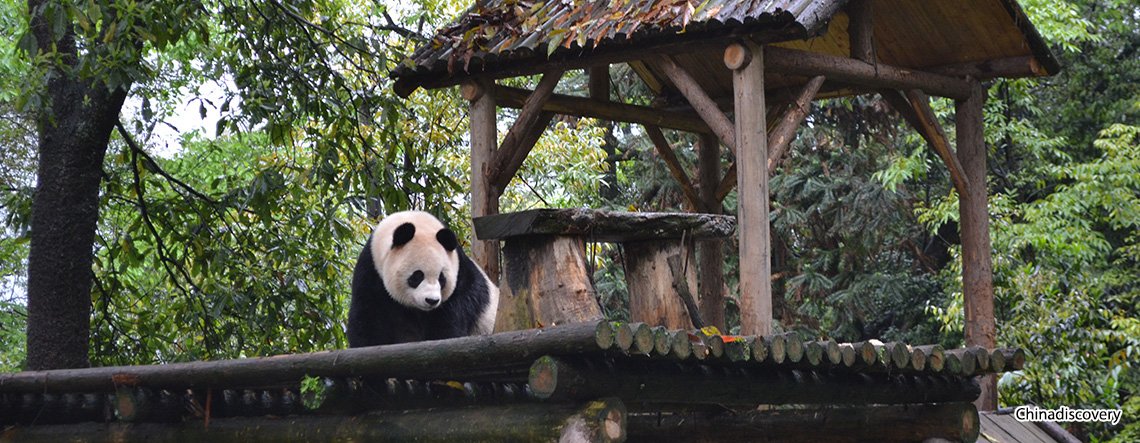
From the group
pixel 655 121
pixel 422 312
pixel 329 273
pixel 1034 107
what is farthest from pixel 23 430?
pixel 1034 107

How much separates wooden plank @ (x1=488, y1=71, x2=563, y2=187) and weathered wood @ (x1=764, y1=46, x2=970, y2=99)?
1.49m

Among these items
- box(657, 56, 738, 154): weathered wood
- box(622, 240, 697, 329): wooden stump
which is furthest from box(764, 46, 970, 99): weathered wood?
box(622, 240, 697, 329): wooden stump

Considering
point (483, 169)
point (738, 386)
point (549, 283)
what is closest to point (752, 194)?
point (738, 386)

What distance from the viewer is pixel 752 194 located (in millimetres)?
6207

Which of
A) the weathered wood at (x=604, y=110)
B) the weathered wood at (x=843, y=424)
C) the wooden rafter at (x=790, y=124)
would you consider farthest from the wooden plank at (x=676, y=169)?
the weathered wood at (x=843, y=424)

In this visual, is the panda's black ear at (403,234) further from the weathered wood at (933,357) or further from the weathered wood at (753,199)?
the weathered wood at (933,357)

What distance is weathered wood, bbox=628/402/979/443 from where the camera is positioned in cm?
546

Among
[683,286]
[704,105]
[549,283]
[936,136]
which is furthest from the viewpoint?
[936,136]

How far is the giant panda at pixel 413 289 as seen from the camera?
5.75 m

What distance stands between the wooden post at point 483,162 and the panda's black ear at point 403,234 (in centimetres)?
181

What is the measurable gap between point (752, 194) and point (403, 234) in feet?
6.01

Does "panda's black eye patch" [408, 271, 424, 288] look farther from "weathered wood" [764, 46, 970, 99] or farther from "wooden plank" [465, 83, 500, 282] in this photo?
"weathered wood" [764, 46, 970, 99]

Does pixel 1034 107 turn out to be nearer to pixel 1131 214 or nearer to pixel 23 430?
pixel 1131 214

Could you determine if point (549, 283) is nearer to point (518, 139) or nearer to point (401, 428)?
point (401, 428)
